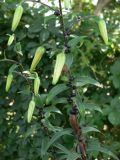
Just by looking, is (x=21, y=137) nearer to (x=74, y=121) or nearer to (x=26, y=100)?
(x=26, y=100)

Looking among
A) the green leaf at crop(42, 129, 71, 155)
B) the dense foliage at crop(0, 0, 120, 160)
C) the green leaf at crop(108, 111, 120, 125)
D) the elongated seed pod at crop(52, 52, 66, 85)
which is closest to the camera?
the elongated seed pod at crop(52, 52, 66, 85)

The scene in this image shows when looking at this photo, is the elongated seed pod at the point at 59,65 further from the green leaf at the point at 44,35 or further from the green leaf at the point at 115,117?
the green leaf at the point at 44,35

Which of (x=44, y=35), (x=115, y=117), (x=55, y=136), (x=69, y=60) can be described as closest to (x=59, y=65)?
(x=69, y=60)

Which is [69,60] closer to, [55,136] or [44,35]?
[55,136]

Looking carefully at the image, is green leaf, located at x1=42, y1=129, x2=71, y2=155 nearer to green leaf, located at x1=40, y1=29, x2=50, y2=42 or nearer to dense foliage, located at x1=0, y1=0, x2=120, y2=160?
dense foliage, located at x1=0, y1=0, x2=120, y2=160

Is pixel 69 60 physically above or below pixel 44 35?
above

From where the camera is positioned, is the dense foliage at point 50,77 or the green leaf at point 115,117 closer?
the green leaf at point 115,117

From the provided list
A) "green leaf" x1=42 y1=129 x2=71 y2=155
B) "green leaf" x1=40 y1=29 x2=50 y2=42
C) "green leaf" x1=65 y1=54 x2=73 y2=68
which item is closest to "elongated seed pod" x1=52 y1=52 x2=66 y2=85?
"green leaf" x1=65 y1=54 x2=73 y2=68

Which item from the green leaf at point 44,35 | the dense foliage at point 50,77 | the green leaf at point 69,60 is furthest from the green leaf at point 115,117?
the green leaf at point 69,60

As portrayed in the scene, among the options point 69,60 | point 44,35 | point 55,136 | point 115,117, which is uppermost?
point 69,60

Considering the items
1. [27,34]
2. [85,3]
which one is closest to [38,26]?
[27,34]

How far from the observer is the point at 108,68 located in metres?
3.04

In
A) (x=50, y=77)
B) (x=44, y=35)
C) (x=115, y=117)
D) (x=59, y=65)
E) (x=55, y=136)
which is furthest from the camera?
(x=50, y=77)

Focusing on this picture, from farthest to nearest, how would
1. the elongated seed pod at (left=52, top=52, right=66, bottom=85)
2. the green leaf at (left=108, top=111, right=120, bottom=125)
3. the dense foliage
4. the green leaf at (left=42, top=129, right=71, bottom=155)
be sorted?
1. the dense foliage
2. the green leaf at (left=108, top=111, right=120, bottom=125)
3. the green leaf at (left=42, top=129, right=71, bottom=155)
4. the elongated seed pod at (left=52, top=52, right=66, bottom=85)
